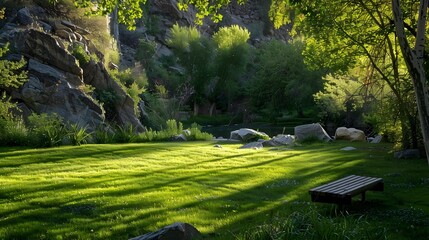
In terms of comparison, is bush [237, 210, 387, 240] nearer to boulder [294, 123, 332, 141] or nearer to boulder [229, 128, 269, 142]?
boulder [294, 123, 332, 141]

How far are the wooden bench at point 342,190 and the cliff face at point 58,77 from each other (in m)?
16.8

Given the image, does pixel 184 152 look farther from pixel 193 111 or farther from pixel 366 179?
pixel 193 111

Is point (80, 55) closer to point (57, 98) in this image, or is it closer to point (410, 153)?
point (57, 98)

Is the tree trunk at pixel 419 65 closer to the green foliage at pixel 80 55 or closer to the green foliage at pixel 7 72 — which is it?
the green foliage at pixel 7 72

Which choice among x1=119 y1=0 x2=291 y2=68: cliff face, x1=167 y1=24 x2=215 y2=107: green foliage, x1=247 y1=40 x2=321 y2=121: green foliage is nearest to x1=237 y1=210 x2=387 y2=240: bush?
x1=247 y1=40 x2=321 y2=121: green foliage

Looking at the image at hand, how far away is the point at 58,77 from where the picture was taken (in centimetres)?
2495

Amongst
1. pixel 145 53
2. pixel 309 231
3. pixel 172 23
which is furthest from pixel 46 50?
pixel 172 23

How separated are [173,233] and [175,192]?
4.23 m

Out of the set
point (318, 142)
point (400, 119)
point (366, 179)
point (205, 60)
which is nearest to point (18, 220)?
point (366, 179)

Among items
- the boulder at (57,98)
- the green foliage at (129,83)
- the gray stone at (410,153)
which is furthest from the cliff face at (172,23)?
the gray stone at (410,153)

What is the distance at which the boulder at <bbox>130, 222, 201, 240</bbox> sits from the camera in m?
6.11

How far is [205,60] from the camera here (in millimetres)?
66375

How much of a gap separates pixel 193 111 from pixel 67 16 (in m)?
35.8

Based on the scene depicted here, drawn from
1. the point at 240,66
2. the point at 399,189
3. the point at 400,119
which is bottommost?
the point at 399,189
